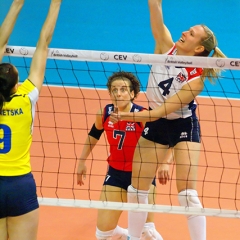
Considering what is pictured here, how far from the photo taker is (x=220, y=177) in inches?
259

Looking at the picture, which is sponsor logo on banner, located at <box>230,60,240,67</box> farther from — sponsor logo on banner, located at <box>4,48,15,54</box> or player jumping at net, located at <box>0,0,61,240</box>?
sponsor logo on banner, located at <box>4,48,15,54</box>

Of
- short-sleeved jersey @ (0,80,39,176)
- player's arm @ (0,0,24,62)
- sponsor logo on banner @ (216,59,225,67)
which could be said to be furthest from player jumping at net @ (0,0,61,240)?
sponsor logo on banner @ (216,59,225,67)

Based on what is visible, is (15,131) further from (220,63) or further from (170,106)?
(220,63)

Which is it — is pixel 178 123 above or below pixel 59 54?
below

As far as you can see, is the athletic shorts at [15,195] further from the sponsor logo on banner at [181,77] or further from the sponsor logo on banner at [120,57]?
the sponsor logo on banner at [181,77]

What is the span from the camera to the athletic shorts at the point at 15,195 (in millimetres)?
3537

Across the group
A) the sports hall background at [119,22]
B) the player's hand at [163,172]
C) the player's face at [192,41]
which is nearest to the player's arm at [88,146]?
the player's hand at [163,172]

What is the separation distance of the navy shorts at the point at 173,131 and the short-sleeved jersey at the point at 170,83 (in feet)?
0.18

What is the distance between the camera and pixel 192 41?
4.41 m

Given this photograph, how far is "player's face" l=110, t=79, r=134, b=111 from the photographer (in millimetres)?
4753

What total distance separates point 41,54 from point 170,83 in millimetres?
1163

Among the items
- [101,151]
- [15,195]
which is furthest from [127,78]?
[101,151]

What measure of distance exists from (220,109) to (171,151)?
12.4 feet

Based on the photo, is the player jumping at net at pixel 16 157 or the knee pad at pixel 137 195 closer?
the player jumping at net at pixel 16 157
